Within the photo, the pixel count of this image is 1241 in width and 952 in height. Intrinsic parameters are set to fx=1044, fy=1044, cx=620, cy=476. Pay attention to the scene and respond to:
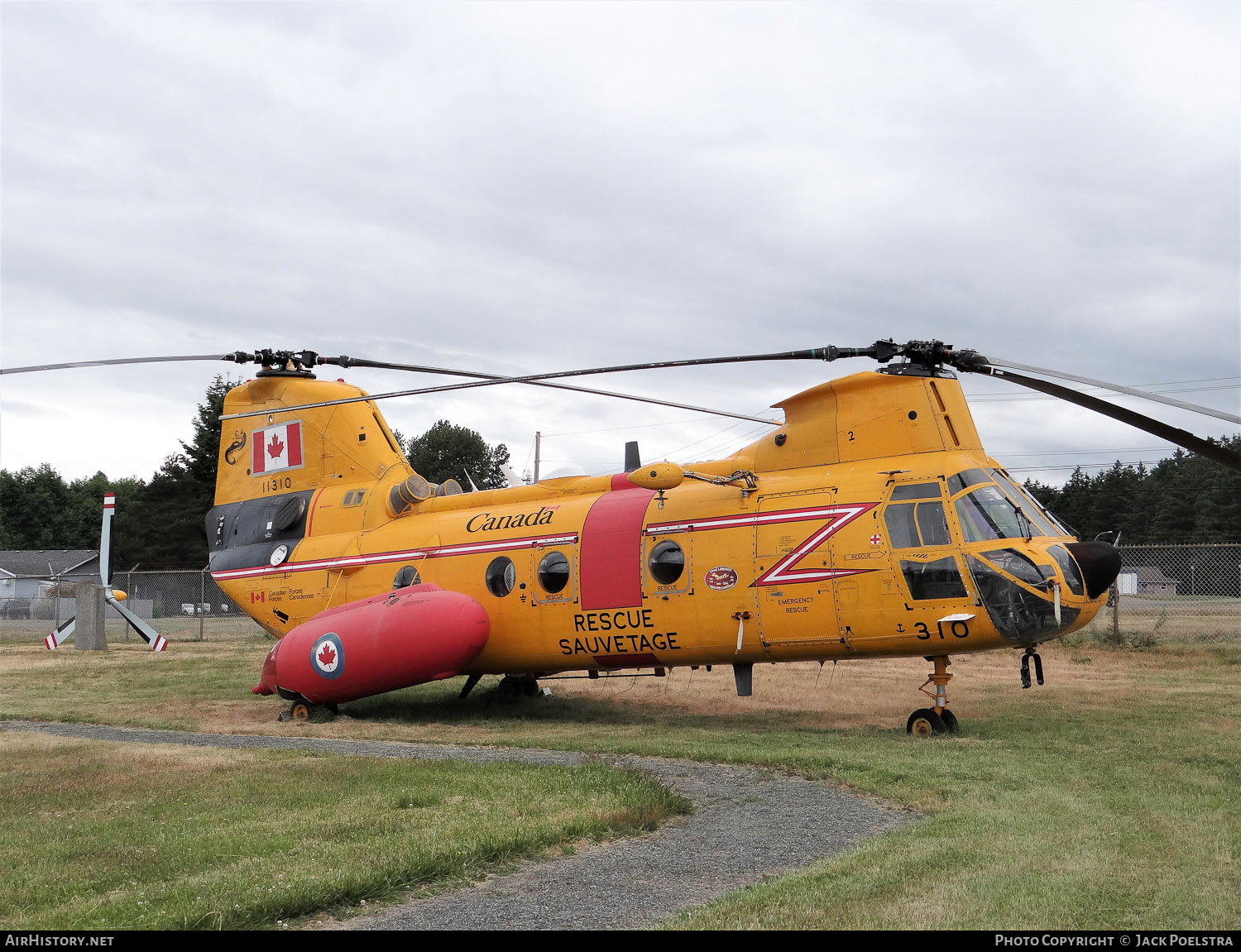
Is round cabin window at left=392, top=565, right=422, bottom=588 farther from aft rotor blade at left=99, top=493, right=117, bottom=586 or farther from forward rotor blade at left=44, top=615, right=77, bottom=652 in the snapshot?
forward rotor blade at left=44, top=615, right=77, bottom=652

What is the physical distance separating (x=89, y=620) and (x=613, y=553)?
2053cm

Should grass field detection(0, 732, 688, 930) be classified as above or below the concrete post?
below

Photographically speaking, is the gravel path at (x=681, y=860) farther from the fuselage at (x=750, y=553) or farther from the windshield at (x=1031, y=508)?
the windshield at (x=1031, y=508)

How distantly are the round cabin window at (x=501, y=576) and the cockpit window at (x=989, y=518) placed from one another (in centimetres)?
674

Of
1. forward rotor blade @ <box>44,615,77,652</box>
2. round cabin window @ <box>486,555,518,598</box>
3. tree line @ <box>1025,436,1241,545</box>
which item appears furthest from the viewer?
tree line @ <box>1025,436,1241,545</box>

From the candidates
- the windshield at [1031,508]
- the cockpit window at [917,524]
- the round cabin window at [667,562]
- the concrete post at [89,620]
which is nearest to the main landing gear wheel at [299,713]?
the round cabin window at [667,562]

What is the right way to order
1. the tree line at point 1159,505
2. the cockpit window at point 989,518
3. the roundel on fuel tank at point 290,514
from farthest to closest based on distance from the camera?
the tree line at point 1159,505, the roundel on fuel tank at point 290,514, the cockpit window at point 989,518

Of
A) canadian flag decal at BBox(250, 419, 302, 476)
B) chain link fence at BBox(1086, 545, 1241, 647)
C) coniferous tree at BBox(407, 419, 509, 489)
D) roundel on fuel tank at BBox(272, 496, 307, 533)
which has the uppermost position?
coniferous tree at BBox(407, 419, 509, 489)

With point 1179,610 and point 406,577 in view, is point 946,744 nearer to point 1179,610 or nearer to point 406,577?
point 406,577

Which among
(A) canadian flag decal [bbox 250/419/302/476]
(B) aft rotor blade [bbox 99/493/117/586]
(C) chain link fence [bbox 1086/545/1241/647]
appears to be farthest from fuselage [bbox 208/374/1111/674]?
(B) aft rotor blade [bbox 99/493/117/586]

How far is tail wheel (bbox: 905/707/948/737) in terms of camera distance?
1270cm

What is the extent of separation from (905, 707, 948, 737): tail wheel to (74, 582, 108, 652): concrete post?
23.9 metres

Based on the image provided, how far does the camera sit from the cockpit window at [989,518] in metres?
12.4

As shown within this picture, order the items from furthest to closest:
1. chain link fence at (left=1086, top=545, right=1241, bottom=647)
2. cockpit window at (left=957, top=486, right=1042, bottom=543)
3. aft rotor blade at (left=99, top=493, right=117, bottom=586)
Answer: aft rotor blade at (left=99, top=493, right=117, bottom=586)
chain link fence at (left=1086, top=545, right=1241, bottom=647)
cockpit window at (left=957, top=486, right=1042, bottom=543)
